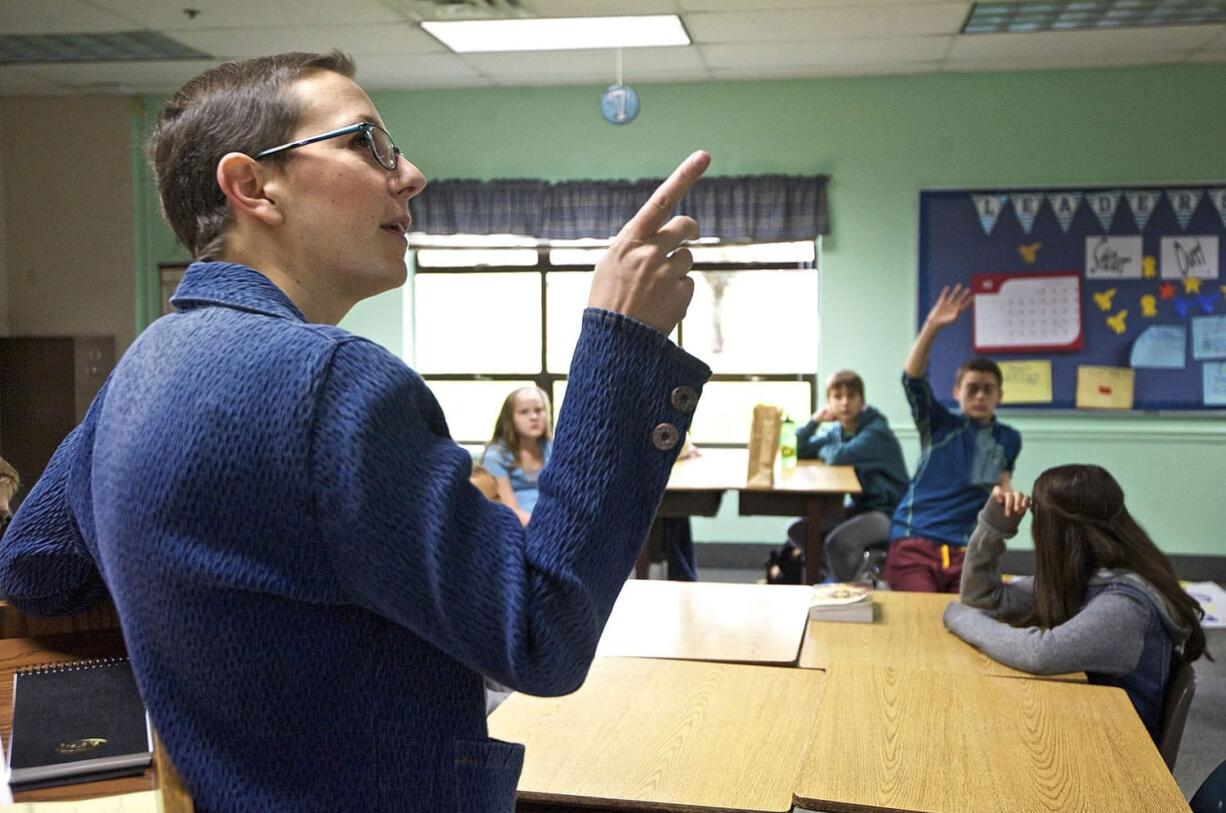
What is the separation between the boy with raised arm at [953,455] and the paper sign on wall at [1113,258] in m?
2.04

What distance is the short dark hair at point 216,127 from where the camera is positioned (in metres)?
0.84

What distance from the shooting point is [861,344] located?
6.35 meters

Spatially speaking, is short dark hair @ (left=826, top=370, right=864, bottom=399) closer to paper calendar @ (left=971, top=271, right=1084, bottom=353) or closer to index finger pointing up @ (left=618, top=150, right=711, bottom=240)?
paper calendar @ (left=971, top=271, right=1084, bottom=353)

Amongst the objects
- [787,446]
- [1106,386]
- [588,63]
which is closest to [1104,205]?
[1106,386]

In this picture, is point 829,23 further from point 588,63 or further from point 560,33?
point 588,63

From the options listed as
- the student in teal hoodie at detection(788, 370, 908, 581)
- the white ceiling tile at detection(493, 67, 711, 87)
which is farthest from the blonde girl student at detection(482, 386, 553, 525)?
the white ceiling tile at detection(493, 67, 711, 87)

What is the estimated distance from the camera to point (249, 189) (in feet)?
2.73

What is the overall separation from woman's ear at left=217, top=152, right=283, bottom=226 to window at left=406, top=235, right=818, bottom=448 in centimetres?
552

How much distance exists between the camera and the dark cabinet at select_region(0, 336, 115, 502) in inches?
252

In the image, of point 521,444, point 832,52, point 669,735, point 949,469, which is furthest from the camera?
point 832,52

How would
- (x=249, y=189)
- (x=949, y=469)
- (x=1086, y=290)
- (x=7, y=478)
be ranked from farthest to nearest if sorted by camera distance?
(x=1086, y=290) < (x=949, y=469) < (x=7, y=478) < (x=249, y=189)

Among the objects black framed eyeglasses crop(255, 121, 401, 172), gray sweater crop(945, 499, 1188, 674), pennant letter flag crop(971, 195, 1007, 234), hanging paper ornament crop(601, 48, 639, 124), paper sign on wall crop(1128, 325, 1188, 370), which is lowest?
gray sweater crop(945, 499, 1188, 674)

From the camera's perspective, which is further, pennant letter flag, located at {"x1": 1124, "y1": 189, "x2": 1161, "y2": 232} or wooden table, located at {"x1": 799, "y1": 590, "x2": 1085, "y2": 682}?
pennant letter flag, located at {"x1": 1124, "y1": 189, "x2": 1161, "y2": 232}

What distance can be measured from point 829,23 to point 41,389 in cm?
471
